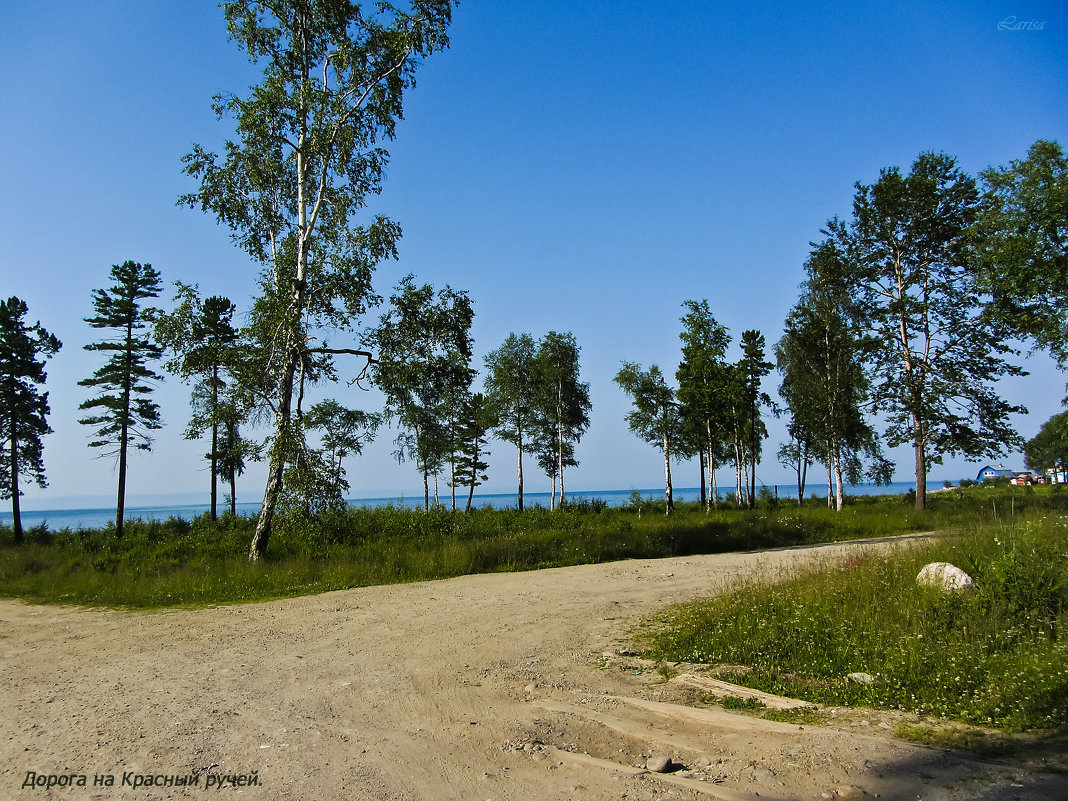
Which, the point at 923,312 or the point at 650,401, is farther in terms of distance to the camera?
the point at 650,401

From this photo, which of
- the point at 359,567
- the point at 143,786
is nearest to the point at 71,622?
the point at 359,567

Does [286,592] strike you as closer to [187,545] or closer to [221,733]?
[221,733]

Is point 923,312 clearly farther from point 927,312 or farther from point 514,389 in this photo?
point 514,389

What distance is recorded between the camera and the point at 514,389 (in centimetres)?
4381

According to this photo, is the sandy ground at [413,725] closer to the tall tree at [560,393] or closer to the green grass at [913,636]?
the green grass at [913,636]

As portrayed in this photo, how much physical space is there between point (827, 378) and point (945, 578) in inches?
1123

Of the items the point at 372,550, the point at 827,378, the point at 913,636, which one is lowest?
the point at 372,550

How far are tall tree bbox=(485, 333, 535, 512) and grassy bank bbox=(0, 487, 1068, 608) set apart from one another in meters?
18.6

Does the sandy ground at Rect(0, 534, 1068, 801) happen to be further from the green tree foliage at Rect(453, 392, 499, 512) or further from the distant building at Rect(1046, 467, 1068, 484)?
the distant building at Rect(1046, 467, 1068, 484)

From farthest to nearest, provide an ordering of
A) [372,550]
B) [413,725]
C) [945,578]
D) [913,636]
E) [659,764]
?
[372,550]
[945,578]
[913,636]
[413,725]
[659,764]

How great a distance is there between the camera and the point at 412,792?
3.93 metres

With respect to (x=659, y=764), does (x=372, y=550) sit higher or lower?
lower

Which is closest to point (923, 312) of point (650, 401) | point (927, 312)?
point (927, 312)

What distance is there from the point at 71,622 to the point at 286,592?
3.50 metres
